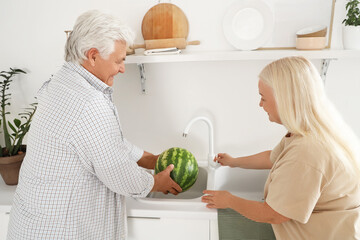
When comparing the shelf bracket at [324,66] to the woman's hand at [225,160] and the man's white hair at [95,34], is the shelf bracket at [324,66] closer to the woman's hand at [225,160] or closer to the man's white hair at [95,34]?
the woman's hand at [225,160]

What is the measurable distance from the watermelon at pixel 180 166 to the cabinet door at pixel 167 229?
7.3 inches

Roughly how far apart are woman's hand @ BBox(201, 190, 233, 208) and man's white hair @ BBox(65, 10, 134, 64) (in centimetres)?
79

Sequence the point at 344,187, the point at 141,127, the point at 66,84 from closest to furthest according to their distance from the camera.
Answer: the point at 344,187 → the point at 66,84 → the point at 141,127

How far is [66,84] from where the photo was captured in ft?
3.77

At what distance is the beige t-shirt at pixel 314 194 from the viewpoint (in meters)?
0.99

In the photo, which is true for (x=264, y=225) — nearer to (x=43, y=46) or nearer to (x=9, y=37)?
(x=43, y=46)

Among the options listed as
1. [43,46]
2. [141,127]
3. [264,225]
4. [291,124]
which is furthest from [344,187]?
[43,46]

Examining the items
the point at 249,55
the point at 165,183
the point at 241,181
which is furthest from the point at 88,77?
the point at 241,181

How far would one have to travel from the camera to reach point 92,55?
1198mm

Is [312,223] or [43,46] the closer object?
[312,223]

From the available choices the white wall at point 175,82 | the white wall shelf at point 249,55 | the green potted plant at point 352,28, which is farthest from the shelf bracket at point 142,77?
the green potted plant at point 352,28

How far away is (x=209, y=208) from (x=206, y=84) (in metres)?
0.84

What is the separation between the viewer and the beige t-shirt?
3.23ft

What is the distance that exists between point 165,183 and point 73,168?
0.44 meters
